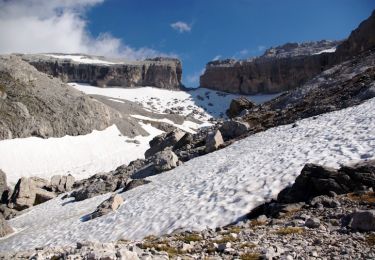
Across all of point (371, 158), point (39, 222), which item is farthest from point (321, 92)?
point (39, 222)

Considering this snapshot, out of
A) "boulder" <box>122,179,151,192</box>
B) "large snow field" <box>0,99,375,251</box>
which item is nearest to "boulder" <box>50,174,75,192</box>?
"large snow field" <box>0,99,375,251</box>

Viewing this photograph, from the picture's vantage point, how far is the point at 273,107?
155 ft

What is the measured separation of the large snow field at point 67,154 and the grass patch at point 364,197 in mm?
55342

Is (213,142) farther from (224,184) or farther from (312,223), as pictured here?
(312,223)

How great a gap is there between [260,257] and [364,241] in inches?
103

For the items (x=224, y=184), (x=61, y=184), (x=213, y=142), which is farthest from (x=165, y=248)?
(x=61, y=184)

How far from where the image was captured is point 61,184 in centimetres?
4591

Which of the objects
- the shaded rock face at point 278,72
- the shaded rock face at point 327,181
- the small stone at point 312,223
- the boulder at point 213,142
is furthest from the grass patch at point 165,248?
the shaded rock face at point 278,72

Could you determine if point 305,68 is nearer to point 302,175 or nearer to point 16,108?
point 16,108

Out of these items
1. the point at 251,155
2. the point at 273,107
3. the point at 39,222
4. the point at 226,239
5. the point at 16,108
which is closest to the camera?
the point at 226,239

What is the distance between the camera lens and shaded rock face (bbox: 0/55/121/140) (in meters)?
73.8

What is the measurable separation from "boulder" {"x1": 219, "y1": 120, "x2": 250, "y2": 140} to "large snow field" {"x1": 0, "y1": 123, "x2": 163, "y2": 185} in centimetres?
3270

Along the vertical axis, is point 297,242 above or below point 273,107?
below

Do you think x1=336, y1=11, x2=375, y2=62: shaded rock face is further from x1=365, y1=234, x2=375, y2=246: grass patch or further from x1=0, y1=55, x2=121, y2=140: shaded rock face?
x1=365, y1=234, x2=375, y2=246: grass patch
